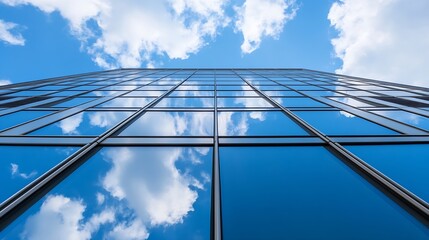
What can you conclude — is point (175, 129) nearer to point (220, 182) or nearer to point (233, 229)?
point (220, 182)

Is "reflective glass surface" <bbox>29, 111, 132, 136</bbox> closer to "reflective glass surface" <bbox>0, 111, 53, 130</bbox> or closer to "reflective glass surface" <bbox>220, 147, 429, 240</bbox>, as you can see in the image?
"reflective glass surface" <bbox>0, 111, 53, 130</bbox>

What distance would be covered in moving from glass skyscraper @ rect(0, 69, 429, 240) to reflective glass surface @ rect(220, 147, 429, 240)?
0.02 meters

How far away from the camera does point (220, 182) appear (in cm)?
371


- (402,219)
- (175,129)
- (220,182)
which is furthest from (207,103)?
(402,219)

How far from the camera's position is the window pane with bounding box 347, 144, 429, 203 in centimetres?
369

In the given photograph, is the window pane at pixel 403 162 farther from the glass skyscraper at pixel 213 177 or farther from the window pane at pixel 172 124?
the window pane at pixel 172 124

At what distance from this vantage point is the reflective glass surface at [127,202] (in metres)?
2.97

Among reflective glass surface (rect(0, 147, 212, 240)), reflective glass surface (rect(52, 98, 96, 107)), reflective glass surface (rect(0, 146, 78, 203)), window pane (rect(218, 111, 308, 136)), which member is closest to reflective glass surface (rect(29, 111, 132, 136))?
reflective glass surface (rect(0, 146, 78, 203))

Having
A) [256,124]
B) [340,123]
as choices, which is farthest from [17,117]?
[340,123]

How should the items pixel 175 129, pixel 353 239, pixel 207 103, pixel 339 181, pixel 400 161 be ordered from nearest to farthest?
pixel 353 239 < pixel 339 181 < pixel 400 161 < pixel 175 129 < pixel 207 103

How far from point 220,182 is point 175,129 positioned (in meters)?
2.39

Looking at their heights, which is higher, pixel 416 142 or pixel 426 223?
pixel 416 142

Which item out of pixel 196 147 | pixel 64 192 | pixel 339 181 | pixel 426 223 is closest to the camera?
pixel 426 223

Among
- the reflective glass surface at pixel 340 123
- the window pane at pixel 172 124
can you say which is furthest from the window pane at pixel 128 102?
the reflective glass surface at pixel 340 123
